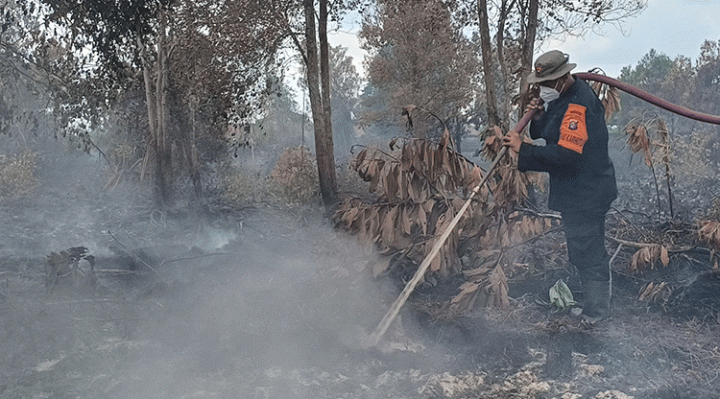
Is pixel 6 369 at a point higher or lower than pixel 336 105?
lower

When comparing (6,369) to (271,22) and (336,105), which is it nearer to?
(271,22)

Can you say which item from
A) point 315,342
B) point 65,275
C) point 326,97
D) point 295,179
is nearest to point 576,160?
point 315,342

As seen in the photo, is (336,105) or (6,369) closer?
(6,369)

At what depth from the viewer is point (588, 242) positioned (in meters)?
4.06

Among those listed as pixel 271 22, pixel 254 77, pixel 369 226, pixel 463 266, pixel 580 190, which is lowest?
pixel 463 266

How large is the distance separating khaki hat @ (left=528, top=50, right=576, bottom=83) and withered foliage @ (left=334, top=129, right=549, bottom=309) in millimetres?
829

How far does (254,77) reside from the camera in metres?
9.78

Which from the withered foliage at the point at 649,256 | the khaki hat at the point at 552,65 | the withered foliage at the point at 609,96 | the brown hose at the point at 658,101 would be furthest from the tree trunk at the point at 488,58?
the khaki hat at the point at 552,65

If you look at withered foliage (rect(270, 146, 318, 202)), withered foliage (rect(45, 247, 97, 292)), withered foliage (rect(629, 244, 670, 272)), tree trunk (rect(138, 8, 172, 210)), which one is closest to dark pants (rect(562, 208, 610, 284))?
withered foliage (rect(629, 244, 670, 272))

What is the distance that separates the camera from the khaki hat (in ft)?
12.4

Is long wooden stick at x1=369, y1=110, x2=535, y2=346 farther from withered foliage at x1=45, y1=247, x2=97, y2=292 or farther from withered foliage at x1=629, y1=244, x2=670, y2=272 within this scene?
withered foliage at x1=45, y1=247, x2=97, y2=292

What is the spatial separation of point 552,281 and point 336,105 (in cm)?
3848

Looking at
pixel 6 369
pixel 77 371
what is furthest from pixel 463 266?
pixel 6 369

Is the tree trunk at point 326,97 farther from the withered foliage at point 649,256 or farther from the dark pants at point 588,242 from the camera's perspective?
the dark pants at point 588,242
